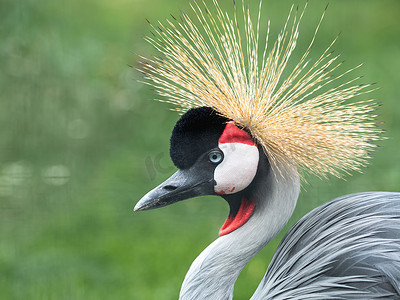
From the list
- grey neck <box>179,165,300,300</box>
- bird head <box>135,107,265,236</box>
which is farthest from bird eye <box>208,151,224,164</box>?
grey neck <box>179,165,300,300</box>

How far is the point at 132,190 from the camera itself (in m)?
2.63

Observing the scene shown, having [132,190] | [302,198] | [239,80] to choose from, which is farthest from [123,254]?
[239,80]

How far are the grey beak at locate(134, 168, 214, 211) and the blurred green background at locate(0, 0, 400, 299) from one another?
91cm

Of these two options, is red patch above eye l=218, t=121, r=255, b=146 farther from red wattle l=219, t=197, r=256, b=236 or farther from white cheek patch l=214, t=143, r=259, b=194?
red wattle l=219, t=197, r=256, b=236

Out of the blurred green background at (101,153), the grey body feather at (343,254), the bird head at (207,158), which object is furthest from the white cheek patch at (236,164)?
the blurred green background at (101,153)

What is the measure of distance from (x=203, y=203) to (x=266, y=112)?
1306mm

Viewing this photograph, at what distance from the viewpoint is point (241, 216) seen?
133 cm

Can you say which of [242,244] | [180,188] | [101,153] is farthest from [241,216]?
[101,153]

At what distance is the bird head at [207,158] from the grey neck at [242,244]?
6 cm

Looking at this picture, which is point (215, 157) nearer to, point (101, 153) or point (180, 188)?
point (180, 188)

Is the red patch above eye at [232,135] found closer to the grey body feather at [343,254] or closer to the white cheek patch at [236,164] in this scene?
the white cheek patch at [236,164]

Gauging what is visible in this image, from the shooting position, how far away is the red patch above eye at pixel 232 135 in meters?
1.25

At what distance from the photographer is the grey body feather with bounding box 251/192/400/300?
1.16 m

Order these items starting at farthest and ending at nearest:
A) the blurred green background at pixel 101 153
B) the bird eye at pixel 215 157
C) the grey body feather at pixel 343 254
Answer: the blurred green background at pixel 101 153 < the bird eye at pixel 215 157 < the grey body feather at pixel 343 254
